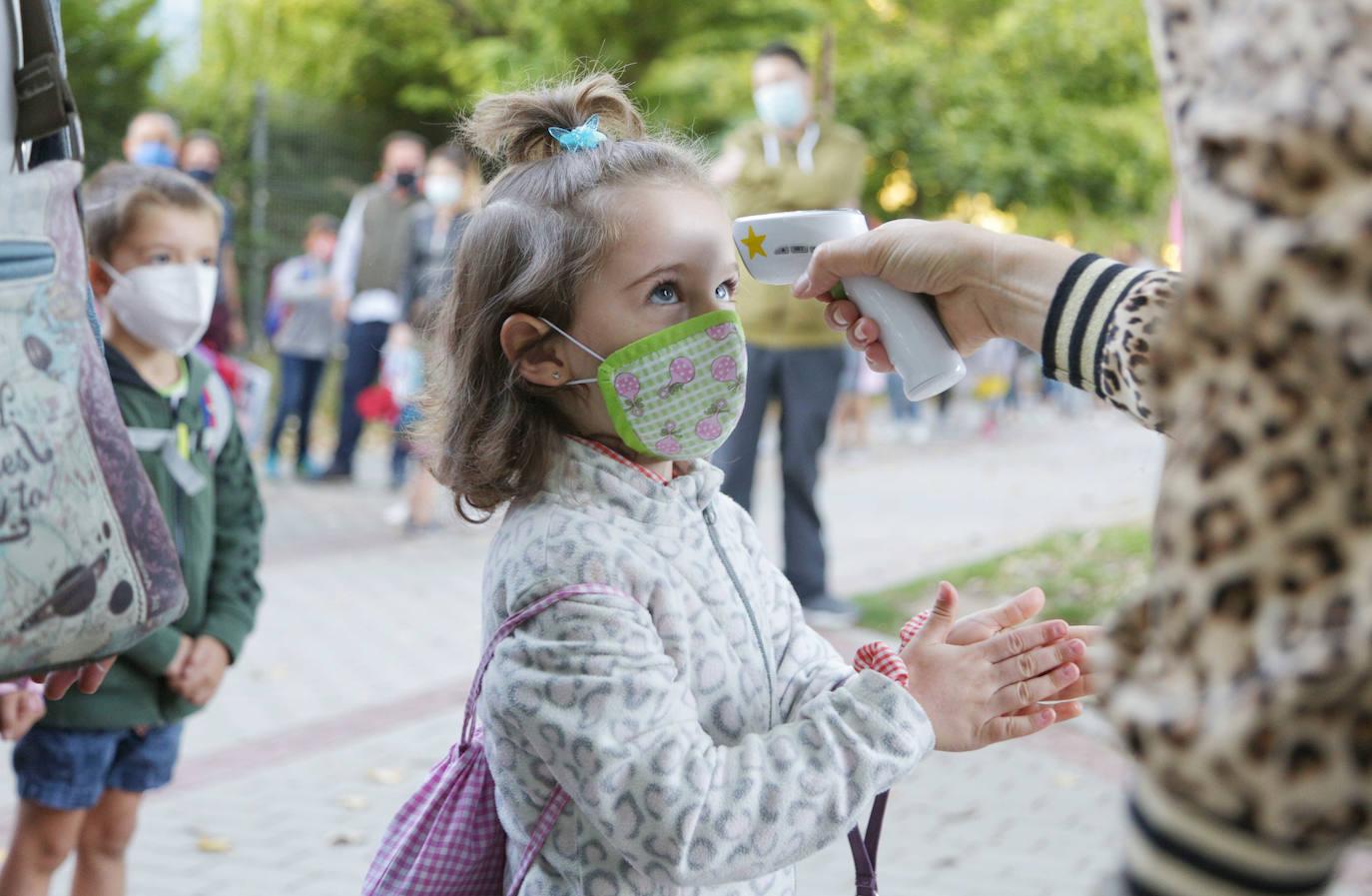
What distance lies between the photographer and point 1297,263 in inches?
34.6

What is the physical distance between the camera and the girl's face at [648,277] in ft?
6.14

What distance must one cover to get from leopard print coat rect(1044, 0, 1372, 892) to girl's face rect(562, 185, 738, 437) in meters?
1.00

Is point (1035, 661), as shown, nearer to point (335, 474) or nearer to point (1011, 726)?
point (1011, 726)

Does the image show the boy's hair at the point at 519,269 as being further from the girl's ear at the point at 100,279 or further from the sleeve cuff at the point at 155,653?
the girl's ear at the point at 100,279

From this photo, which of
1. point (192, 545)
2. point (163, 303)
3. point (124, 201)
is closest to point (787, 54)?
point (124, 201)

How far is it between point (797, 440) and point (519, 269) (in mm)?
4265

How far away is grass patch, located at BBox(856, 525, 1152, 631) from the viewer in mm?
6270

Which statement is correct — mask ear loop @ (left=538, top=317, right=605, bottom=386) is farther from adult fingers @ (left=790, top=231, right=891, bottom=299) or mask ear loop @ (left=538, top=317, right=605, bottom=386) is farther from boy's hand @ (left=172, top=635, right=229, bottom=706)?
boy's hand @ (left=172, top=635, right=229, bottom=706)

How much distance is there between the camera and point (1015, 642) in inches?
70.1

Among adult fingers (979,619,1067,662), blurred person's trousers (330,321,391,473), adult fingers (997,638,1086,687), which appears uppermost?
adult fingers (979,619,1067,662)

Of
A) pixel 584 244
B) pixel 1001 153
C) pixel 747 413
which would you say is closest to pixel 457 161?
pixel 747 413

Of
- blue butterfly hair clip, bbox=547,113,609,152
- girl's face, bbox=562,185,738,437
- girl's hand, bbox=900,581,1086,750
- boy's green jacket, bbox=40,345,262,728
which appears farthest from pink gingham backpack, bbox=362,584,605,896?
boy's green jacket, bbox=40,345,262,728

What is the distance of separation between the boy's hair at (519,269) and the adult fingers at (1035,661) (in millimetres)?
666

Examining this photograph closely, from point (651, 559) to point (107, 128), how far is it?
13660 mm
